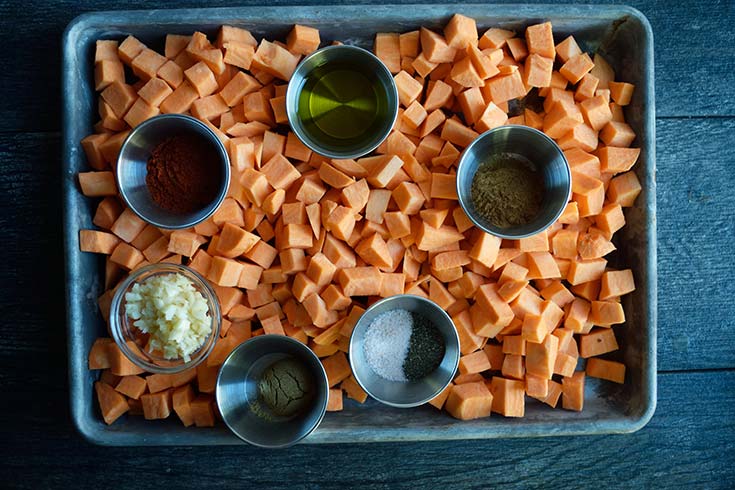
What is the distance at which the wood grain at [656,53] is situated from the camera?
1.93 metres

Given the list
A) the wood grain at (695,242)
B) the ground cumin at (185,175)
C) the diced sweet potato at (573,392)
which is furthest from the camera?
the wood grain at (695,242)

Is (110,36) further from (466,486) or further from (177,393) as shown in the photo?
(466,486)

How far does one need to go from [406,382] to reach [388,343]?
13cm

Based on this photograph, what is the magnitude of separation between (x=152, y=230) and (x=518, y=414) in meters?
1.28

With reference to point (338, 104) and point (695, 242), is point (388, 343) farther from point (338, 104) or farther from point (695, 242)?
point (695, 242)

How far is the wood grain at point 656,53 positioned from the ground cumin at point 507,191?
0.55 metres

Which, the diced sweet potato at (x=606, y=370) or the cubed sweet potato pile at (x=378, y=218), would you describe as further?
the diced sweet potato at (x=606, y=370)

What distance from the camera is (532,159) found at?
1.86 metres

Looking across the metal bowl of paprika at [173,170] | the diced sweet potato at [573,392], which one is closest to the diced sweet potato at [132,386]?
the metal bowl of paprika at [173,170]

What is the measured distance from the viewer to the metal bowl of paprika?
1727 millimetres

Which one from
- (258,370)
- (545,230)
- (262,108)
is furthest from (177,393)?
(545,230)

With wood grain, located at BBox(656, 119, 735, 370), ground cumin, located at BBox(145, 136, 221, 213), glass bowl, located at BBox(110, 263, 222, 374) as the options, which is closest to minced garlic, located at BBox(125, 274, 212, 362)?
glass bowl, located at BBox(110, 263, 222, 374)

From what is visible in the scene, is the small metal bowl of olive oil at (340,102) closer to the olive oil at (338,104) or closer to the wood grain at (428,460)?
the olive oil at (338,104)

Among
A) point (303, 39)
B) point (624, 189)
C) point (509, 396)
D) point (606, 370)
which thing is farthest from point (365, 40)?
point (606, 370)
